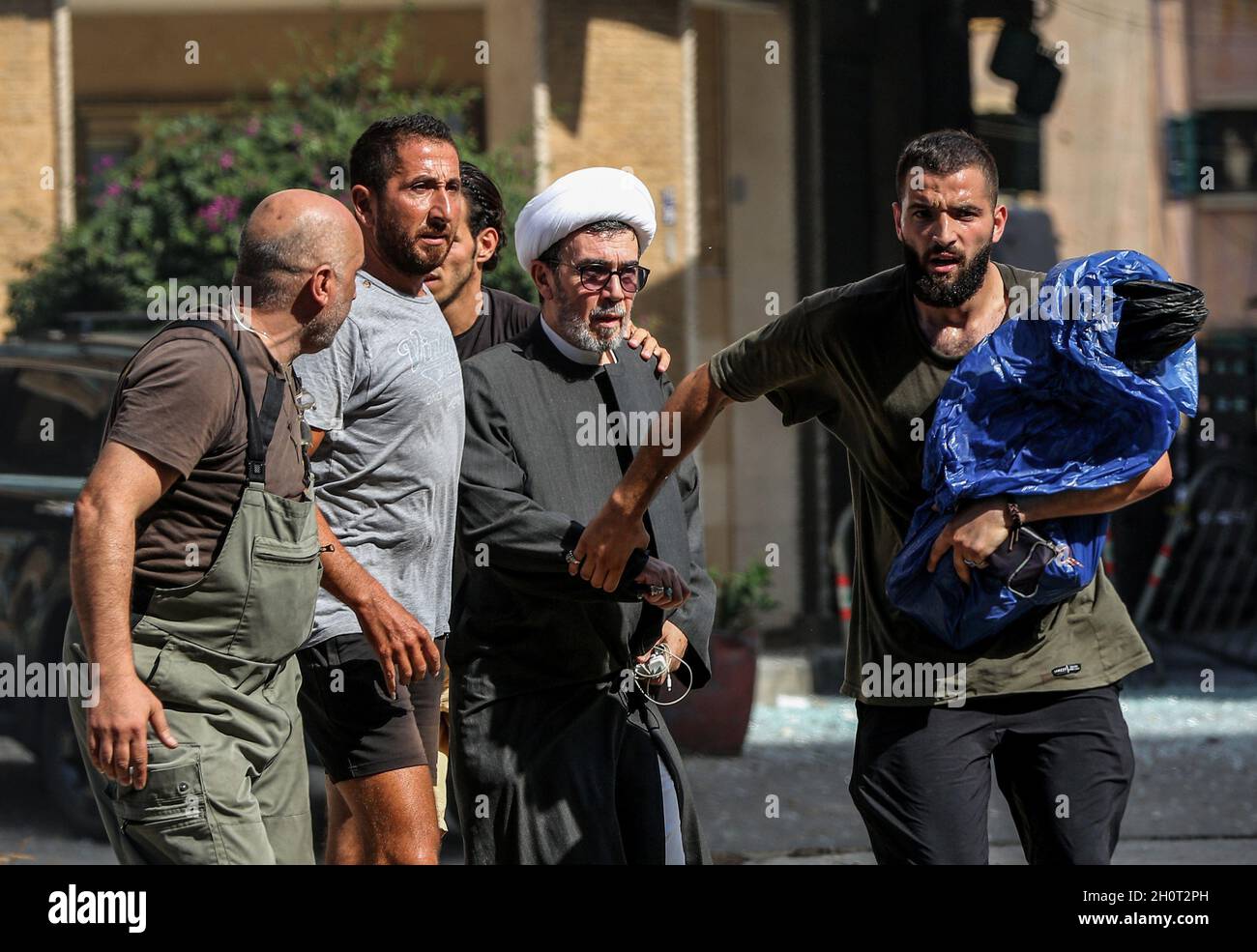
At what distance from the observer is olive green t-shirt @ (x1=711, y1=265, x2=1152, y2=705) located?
12.0 ft

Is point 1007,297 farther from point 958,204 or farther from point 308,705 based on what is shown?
point 308,705

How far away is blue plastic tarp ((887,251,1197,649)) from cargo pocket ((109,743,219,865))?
1.42 meters

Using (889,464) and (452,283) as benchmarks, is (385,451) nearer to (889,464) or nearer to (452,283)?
(452,283)

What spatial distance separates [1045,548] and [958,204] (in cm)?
71

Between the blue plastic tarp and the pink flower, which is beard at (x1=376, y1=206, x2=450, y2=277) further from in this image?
the pink flower

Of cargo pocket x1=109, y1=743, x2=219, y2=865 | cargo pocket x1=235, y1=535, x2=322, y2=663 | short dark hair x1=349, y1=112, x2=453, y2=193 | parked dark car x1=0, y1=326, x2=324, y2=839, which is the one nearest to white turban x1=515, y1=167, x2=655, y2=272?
short dark hair x1=349, y1=112, x2=453, y2=193

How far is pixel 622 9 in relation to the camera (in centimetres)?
983

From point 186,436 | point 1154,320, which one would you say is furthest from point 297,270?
point 1154,320

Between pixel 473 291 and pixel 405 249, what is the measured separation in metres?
0.81

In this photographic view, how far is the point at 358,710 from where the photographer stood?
13.4ft

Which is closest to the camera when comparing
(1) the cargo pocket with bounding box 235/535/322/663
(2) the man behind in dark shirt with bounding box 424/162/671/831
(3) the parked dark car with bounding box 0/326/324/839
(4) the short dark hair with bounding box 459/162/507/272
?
(1) the cargo pocket with bounding box 235/535/322/663

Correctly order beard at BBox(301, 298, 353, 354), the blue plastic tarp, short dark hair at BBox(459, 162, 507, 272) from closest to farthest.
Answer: the blue plastic tarp → beard at BBox(301, 298, 353, 354) → short dark hair at BBox(459, 162, 507, 272)

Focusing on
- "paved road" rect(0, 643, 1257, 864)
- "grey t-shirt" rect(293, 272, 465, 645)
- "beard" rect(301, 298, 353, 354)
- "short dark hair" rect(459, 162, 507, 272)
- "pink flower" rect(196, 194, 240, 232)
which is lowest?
"paved road" rect(0, 643, 1257, 864)

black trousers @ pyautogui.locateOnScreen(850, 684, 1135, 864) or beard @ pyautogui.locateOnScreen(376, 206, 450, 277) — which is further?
beard @ pyautogui.locateOnScreen(376, 206, 450, 277)
